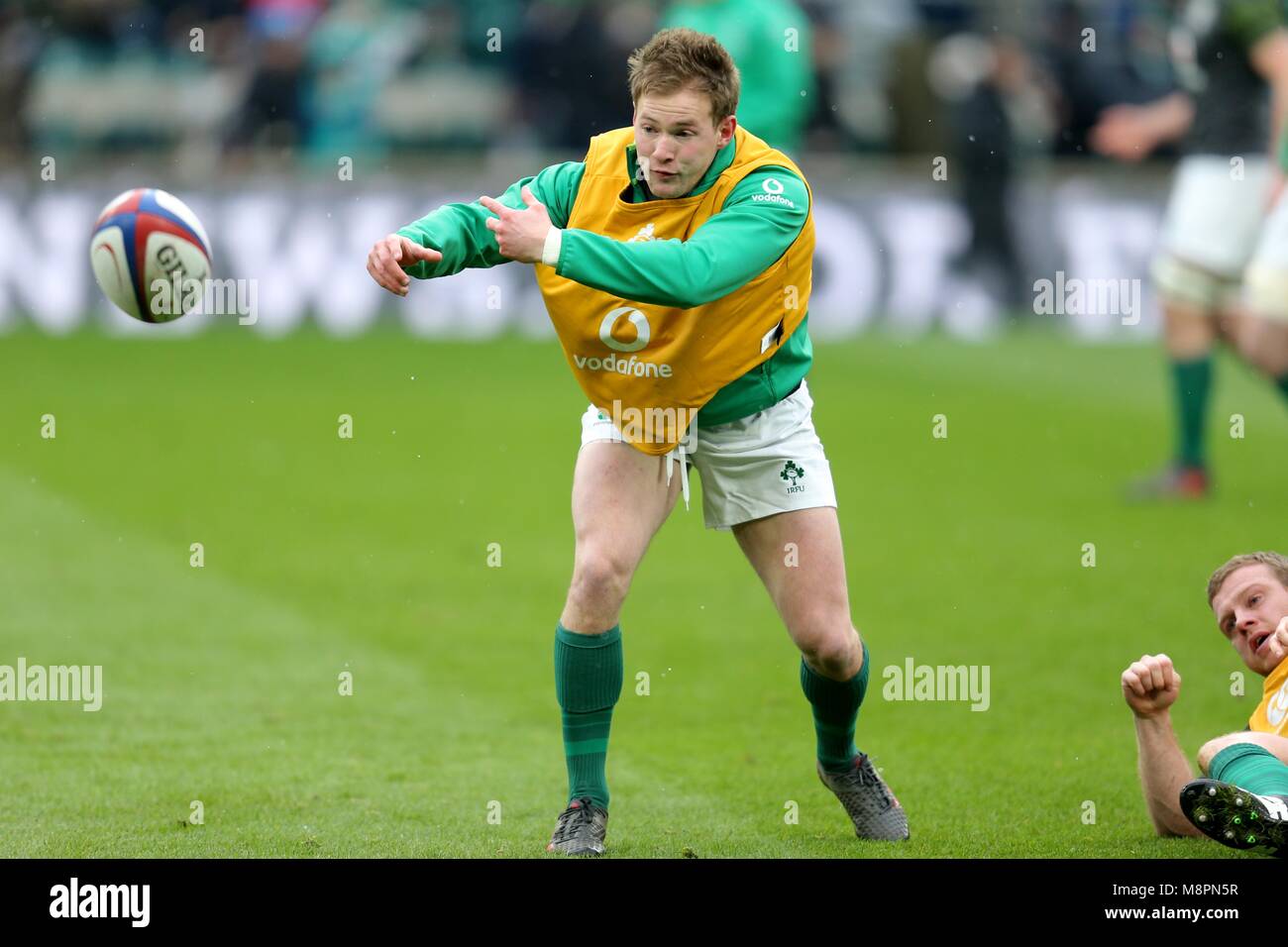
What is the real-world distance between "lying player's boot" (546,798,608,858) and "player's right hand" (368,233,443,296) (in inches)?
59.1

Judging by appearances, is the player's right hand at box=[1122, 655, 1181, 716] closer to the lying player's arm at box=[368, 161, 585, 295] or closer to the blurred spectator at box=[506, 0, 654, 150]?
the lying player's arm at box=[368, 161, 585, 295]

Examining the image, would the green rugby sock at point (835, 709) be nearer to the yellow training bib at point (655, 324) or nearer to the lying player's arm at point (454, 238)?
the yellow training bib at point (655, 324)

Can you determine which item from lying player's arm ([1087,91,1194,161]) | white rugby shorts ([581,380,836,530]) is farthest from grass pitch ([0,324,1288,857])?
lying player's arm ([1087,91,1194,161])

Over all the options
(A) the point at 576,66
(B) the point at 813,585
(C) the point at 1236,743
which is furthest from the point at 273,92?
(C) the point at 1236,743

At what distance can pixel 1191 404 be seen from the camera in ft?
35.9

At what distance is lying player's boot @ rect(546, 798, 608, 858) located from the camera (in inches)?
207

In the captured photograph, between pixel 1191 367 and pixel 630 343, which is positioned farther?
pixel 1191 367

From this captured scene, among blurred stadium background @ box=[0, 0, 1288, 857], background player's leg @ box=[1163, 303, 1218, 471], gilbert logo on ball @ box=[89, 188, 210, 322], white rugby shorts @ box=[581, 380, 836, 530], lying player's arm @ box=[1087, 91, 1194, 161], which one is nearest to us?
white rugby shorts @ box=[581, 380, 836, 530]

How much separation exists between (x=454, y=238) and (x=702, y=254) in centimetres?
73

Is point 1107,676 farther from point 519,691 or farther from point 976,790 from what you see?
point 519,691

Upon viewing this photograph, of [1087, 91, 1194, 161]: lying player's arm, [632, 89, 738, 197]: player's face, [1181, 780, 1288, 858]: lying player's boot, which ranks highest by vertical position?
[1087, 91, 1194, 161]: lying player's arm

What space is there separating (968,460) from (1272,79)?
3.10 m

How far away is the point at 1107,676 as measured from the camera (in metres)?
7.58

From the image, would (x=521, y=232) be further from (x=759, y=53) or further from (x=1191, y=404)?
(x=1191, y=404)
